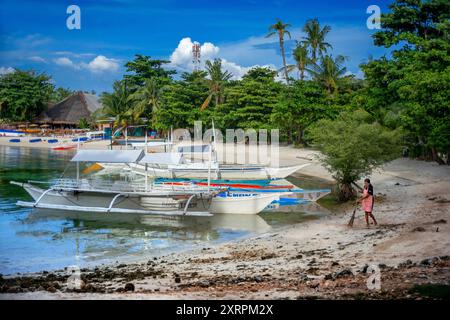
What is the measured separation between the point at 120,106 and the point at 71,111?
52.4 feet

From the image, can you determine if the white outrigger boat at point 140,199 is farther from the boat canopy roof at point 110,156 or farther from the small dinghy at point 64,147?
the small dinghy at point 64,147

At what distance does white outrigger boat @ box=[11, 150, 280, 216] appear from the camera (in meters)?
21.8

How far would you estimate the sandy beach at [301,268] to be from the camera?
9391 mm

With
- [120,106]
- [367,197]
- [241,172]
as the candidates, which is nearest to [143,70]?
[120,106]

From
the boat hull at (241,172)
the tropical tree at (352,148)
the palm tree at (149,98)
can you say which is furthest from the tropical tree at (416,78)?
the palm tree at (149,98)

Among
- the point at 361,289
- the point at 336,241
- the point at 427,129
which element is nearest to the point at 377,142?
the point at 427,129

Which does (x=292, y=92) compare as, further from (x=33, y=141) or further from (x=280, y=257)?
(x=33, y=141)

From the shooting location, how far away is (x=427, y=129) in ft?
91.6

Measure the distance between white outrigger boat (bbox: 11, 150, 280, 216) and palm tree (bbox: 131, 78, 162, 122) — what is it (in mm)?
39943

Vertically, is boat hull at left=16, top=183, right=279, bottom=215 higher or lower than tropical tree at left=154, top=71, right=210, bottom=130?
lower

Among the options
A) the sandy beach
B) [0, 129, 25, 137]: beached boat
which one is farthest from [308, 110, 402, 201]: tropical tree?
[0, 129, 25, 137]: beached boat

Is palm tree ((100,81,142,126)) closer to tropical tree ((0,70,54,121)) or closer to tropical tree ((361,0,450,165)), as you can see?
tropical tree ((0,70,54,121))

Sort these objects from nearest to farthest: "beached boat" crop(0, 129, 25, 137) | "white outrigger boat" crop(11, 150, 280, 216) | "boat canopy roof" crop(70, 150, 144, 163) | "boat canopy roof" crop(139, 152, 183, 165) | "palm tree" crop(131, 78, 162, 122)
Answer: "white outrigger boat" crop(11, 150, 280, 216), "boat canopy roof" crop(70, 150, 144, 163), "boat canopy roof" crop(139, 152, 183, 165), "palm tree" crop(131, 78, 162, 122), "beached boat" crop(0, 129, 25, 137)
